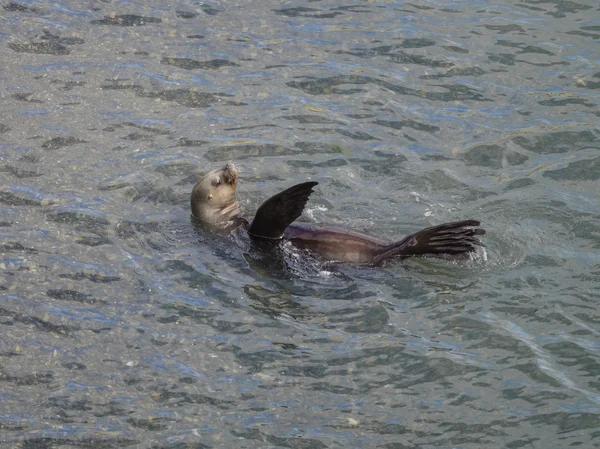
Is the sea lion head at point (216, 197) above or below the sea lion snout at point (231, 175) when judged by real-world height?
below

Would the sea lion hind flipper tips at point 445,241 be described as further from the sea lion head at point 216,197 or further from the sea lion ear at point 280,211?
the sea lion head at point 216,197

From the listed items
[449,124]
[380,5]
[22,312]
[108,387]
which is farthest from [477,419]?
[380,5]

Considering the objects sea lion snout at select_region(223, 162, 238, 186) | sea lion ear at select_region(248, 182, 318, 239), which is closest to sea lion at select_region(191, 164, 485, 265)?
sea lion ear at select_region(248, 182, 318, 239)

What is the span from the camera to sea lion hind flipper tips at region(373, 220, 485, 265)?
26.0 feet

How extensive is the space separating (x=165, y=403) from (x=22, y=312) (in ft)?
5.42

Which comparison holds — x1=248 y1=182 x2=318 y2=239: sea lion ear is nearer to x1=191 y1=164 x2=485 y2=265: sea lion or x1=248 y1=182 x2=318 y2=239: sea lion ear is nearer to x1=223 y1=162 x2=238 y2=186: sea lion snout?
x1=191 y1=164 x2=485 y2=265: sea lion

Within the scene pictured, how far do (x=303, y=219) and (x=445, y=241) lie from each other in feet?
5.17

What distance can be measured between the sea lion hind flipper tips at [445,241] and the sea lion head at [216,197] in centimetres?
196

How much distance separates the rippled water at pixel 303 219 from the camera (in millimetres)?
6758

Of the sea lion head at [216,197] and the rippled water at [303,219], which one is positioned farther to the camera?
the sea lion head at [216,197]

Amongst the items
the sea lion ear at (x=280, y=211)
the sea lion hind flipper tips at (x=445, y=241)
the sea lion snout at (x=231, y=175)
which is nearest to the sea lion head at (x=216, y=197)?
the sea lion snout at (x=231, y=175)

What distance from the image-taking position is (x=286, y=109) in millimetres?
10750

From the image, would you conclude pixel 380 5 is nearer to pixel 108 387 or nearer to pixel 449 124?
pixel 449 124

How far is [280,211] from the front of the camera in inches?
326
